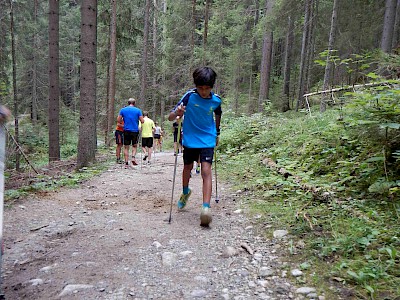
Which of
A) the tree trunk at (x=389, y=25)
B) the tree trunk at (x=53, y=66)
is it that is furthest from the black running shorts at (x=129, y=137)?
the tree trunk at (x=389, y=25)

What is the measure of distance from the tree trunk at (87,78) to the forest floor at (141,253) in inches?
142

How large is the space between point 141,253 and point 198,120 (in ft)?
6.09

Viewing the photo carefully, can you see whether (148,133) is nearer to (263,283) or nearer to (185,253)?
(185,253)

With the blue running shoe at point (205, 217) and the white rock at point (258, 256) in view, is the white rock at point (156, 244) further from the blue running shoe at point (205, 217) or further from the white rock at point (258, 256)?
the white rock at point (258, 256)

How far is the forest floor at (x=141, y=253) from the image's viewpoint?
2.55 m

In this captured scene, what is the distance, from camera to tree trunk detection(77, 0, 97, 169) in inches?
332

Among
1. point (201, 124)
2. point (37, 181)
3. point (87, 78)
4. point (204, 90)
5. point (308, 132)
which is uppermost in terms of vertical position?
point (87, 78)

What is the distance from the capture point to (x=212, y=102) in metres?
4.14

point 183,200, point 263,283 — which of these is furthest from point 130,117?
point 263,283

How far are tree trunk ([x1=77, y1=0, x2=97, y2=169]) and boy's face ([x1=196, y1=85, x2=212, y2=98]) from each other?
5665mm

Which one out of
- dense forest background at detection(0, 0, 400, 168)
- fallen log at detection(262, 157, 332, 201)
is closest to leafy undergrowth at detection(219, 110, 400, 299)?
fallen log at detection(262, 157, 332, 201)

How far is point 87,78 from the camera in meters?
8.63

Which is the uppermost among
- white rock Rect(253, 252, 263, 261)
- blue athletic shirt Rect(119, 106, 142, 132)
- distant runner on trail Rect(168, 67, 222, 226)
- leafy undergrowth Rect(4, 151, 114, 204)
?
distant runner on trail Rect(168, 67, 222, 226)

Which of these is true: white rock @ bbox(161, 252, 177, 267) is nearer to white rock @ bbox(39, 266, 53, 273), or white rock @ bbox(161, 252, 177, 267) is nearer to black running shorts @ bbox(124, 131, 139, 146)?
white rock @ bbox(39, 266, 53, 273)
